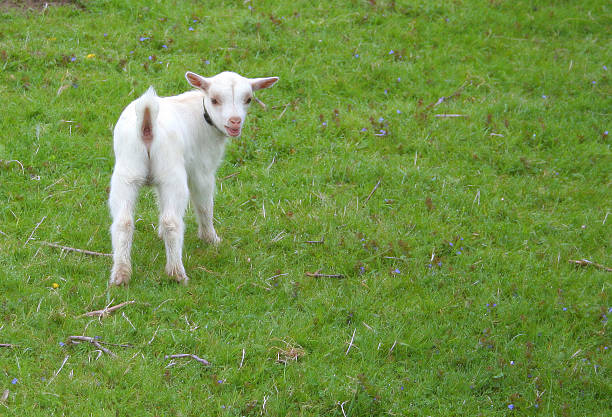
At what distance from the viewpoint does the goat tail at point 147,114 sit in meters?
5.66

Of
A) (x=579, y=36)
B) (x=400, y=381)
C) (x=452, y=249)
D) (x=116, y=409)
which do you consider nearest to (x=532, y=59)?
(x=579, y=36)

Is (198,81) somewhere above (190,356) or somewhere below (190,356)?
above

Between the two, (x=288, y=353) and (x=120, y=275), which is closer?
(x=288, y=353)

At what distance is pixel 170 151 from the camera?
5.98 m

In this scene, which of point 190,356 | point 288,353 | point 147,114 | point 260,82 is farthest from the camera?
point 260,82

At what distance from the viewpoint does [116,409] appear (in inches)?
186

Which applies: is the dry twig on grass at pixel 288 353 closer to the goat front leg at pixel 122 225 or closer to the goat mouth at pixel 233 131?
the goat front leg at pixel 122 225

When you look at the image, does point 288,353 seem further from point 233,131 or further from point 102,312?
point 233,131

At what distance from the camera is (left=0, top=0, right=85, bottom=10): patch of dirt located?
1045 cm

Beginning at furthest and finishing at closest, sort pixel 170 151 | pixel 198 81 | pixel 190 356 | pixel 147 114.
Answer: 1. pixel 198 81
2. pixel 170 151
3. pixel 147 114
4. pixel 190 356

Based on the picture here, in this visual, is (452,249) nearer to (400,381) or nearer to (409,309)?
(409,309)

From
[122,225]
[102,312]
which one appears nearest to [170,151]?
[122,225]

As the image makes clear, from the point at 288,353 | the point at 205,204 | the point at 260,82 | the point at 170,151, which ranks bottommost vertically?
the point at 288,353

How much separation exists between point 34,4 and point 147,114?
5947 millimetres
